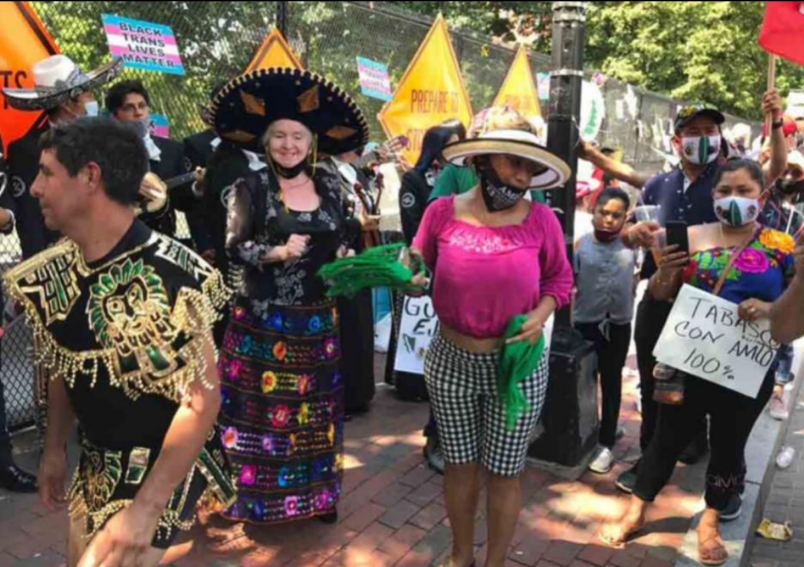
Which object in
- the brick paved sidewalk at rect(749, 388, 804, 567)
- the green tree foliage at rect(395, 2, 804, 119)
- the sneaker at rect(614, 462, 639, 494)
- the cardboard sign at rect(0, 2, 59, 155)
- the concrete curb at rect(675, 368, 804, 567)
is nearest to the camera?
the concrete curb at rect(675, 368, 804, 567)

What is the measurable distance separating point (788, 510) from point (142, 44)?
5.39m

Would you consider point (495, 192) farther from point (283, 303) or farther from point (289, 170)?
point (283, 303)

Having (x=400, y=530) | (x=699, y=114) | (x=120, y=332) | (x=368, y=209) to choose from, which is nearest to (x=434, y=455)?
(x=400, y=530)

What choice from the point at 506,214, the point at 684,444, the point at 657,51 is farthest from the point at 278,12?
the point at 657,51

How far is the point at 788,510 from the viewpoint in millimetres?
4098

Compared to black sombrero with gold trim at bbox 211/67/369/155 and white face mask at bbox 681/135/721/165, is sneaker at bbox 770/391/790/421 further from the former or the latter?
black sombrero with gold trim at bbox 211/67/369/155

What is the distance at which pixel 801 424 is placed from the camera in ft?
18.0

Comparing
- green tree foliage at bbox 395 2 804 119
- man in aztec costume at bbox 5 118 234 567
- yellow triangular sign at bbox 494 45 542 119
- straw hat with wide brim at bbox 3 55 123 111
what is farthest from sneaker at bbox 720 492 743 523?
green tree foliage at bbox 395 2 804 119

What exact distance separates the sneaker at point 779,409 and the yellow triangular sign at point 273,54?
464 centimetres

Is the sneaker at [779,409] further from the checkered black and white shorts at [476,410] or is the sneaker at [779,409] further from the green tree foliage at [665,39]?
the green tree foliage at [665,39]

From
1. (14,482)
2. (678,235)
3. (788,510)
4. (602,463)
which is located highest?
(678,235)

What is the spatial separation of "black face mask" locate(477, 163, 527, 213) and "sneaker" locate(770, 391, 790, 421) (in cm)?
344

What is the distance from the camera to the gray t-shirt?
14.4 ft

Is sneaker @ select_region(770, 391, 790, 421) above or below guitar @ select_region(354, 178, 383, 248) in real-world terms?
below
